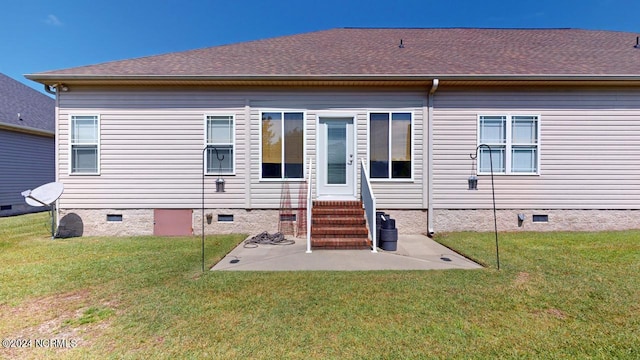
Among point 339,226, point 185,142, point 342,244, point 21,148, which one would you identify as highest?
point 21,148

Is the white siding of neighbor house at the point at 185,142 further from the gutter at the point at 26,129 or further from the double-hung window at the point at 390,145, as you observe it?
the gutter at the point at 26,129

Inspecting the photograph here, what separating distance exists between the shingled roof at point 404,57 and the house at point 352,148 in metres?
0.13

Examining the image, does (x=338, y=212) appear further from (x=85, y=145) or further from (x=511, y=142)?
(x=85, y=145)

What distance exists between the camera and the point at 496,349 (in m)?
2.16

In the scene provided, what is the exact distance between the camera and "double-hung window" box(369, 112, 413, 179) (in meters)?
6.50

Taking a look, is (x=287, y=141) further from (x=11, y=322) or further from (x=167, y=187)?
(x=11, y=322)

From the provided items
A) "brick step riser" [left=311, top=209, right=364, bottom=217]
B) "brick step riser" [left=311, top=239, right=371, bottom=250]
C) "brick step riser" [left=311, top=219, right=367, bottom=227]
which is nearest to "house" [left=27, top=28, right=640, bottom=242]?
"brick step riser" [left=311, top=209, right=364, bottom=217]

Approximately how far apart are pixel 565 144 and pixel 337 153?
226 inches

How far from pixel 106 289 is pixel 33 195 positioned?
4.50 m

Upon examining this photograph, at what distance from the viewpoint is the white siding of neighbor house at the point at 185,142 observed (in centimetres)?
634

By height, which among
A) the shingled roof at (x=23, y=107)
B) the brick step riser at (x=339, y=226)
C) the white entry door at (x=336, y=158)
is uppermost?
the shingled roof at (x=23, y=107)

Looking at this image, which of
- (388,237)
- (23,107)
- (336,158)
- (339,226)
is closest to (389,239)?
(388,237)

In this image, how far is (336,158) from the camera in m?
6.61

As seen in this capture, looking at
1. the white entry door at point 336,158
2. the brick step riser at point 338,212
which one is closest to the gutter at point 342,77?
the white entry door at point 336,158
